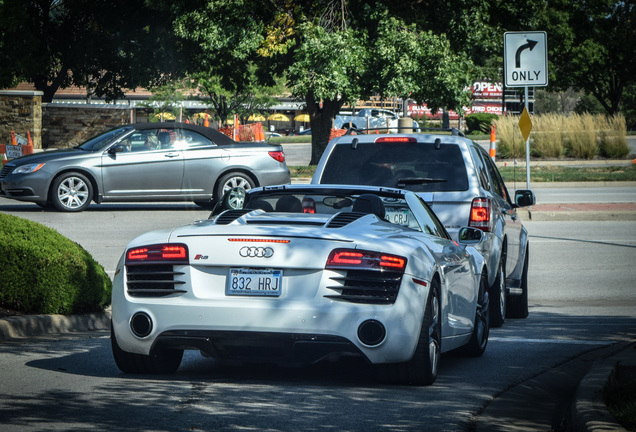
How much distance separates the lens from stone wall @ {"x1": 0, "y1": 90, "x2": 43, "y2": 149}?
32688 mm

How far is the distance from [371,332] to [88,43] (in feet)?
112

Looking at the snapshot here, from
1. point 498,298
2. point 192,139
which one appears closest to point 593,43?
point 192,139

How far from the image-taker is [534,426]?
549cm

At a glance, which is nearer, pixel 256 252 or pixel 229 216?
pixel 256 252

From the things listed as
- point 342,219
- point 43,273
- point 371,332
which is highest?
point 342,219

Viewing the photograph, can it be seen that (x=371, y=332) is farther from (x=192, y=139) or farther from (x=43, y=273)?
(x=192, y=139)

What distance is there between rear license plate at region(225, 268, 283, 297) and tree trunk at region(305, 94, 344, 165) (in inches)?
997

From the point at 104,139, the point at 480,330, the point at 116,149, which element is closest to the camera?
the point at 480,330

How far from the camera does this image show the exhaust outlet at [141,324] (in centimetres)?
620

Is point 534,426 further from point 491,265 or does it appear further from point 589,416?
point 491,265

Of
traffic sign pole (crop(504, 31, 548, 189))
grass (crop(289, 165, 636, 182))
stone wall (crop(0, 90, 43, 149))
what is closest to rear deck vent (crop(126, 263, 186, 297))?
traffic sign pole (crop(504, 31, 548, 189))

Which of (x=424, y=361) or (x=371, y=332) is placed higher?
(x=371, y=332)

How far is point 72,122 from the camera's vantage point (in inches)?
1438

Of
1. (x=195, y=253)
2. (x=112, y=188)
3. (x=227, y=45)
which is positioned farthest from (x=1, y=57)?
(x=195, y=253)
